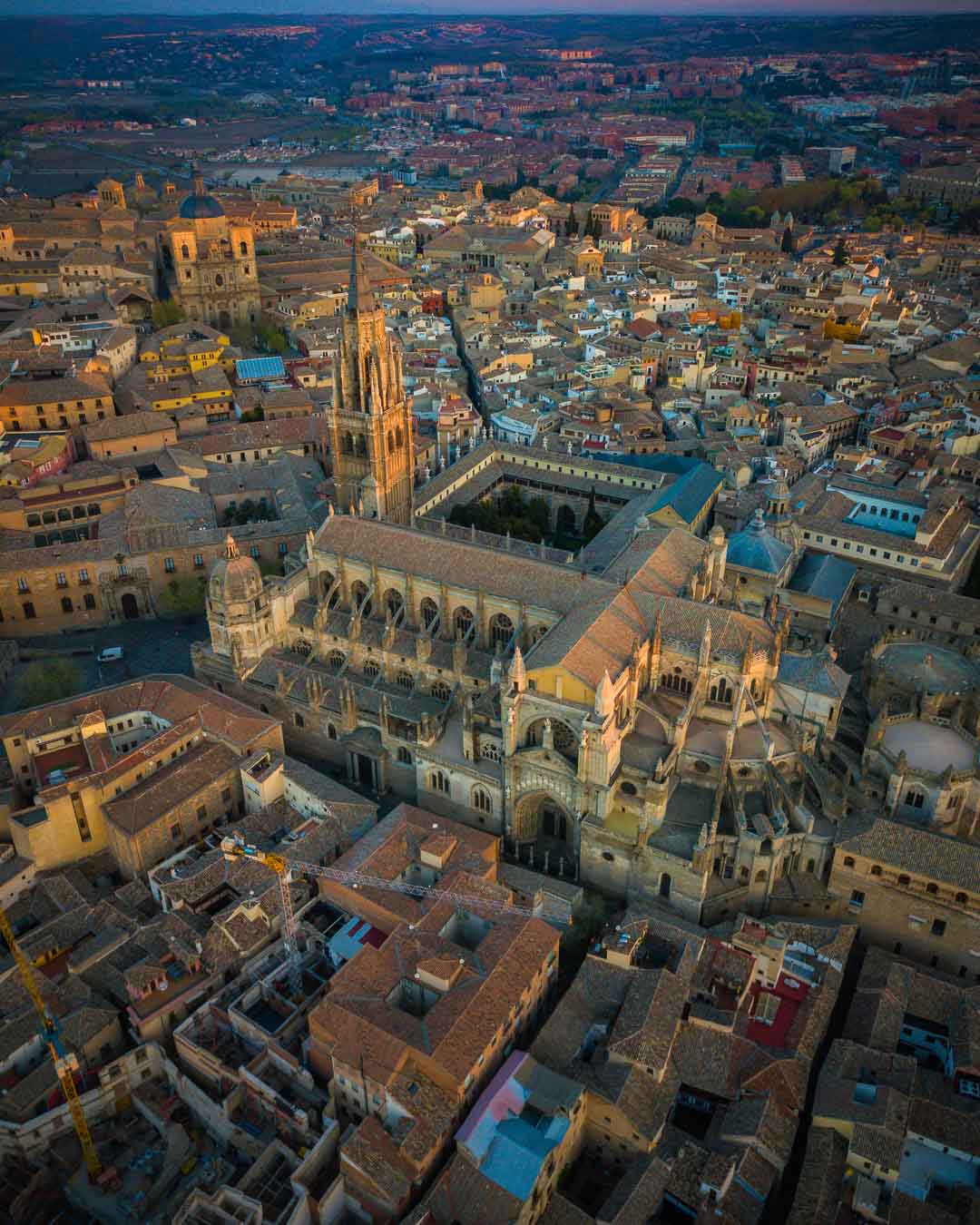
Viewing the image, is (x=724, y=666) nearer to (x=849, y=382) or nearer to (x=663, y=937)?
(x=663, y=937)

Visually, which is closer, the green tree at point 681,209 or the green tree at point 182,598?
the green tree at point 182,598

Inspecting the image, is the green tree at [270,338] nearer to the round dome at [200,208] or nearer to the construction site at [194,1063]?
the round dome at [200,208]

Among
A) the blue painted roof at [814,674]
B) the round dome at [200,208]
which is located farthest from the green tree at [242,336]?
the blue painted roof at [814,674]

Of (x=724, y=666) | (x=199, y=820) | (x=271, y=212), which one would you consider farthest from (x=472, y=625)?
(x=271, y=212)

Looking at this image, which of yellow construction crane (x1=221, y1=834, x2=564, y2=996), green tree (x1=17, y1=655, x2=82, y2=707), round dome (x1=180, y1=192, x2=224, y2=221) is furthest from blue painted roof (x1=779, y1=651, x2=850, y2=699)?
round dome (x1=180, y1=192, x2=224, y2=221)

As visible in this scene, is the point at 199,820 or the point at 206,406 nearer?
the point at 199,820

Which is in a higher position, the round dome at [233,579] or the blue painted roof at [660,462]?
the round dome at [233,579]
